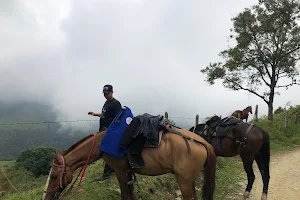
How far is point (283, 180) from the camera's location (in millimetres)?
8570

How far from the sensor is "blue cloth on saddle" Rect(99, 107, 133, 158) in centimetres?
419

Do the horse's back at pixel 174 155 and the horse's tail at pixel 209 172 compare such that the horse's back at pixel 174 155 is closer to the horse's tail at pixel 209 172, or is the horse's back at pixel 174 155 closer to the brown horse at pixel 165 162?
the brown horse at pixel 165 162

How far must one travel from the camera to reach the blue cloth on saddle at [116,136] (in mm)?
4188

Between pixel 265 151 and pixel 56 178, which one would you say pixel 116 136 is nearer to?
pixel 56 178

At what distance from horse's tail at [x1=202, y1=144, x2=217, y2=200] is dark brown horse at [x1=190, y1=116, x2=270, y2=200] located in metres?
2.49

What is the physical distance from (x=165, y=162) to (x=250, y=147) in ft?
10.2

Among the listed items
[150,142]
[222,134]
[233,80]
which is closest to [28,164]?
[233,80]

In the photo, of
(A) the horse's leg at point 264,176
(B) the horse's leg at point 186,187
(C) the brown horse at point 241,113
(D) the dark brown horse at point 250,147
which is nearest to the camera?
(B) the horse's leg at point 186,187

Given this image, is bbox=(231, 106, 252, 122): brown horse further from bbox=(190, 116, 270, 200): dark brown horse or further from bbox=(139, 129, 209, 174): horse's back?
bbox=(139, 129, 209, 174): horse's back

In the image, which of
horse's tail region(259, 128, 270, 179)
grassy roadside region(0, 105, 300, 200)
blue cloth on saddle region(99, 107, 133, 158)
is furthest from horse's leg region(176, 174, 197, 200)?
horse's tail region(259, 128, 270, 179)

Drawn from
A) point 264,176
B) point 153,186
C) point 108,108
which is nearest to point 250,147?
point 264,176

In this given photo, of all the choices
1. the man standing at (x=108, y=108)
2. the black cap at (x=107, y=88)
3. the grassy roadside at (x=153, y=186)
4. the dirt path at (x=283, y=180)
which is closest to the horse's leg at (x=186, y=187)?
the grassy roadside at (x=153, y=186)

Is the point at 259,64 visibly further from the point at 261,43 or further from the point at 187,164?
the point at 187,164

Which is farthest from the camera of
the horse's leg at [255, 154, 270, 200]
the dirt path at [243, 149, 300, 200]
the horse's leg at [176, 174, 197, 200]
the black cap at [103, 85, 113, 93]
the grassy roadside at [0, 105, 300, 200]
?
the dirt path at [243, 149, 300, 200]
